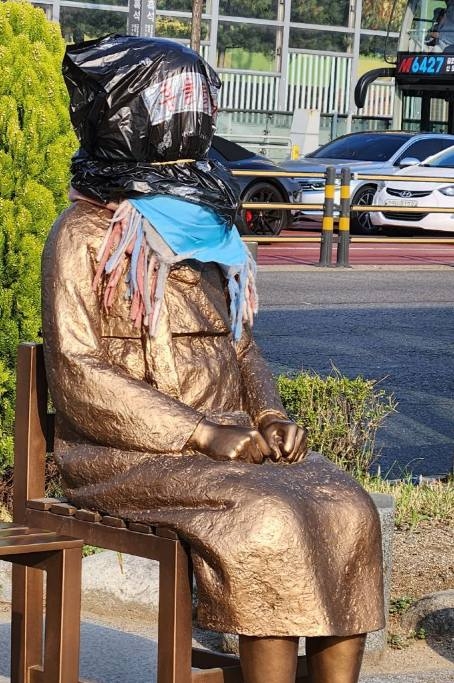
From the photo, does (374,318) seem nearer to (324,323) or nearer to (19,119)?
Result: (324,323)

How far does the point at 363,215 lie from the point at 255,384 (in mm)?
18023

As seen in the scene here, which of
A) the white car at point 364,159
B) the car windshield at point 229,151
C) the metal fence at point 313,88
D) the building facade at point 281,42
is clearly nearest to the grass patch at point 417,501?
the car windshield at point 229,151

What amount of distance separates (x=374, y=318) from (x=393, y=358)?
6.85 ft

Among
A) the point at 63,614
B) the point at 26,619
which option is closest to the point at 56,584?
the point at 63,614

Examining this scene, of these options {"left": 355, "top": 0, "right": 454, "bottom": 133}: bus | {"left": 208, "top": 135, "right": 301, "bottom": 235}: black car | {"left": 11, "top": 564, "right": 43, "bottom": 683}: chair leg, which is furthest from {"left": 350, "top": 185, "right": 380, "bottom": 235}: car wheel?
{"left": 11, "top": 564, "right": 43, "bottom": 683}: chair leg

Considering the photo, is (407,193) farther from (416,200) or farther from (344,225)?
(344,225)

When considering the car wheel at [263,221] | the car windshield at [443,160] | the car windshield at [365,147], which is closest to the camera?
the car wheel at [263,221]

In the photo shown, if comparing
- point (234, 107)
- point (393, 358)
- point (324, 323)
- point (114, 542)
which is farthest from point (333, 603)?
point (234, 107)

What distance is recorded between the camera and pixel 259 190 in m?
19.5

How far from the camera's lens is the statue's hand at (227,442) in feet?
10.7

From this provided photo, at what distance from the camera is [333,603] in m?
3.15

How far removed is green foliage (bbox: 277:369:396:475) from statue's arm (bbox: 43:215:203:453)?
101 inches

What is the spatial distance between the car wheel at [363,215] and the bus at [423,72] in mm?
5250

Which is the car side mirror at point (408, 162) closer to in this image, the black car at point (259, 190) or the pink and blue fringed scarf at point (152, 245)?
the black car at point (259, 190)
